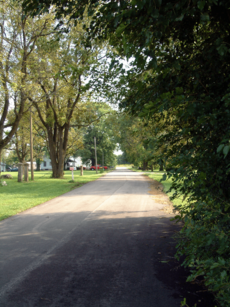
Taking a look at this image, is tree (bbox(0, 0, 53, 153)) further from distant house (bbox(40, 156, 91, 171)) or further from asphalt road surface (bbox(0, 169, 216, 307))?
distant house (bbox(40, 156, 91, 171))

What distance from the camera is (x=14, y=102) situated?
23938 millimetres

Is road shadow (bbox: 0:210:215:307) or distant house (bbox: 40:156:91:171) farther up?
distant house (bbox: 40:156:91:171)

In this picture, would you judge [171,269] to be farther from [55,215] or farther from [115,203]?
[115,203]

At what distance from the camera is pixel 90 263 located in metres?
4.98

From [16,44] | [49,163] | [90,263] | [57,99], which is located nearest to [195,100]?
[90,263]

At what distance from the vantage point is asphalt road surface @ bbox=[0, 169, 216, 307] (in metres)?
3.72

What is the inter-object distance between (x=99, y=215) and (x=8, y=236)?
3.44m

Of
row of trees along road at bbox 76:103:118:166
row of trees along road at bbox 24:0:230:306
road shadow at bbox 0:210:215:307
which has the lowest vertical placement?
road shadow at bbox 0:210:215:307

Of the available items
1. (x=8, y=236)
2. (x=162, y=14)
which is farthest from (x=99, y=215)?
(x=162, y=14)

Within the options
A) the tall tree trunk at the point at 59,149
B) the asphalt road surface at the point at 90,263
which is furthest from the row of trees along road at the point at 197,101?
the tall tree trunk at the point at 59,149

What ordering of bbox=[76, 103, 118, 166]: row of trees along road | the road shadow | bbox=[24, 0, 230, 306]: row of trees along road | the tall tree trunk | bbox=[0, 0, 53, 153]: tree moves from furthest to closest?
bbox=[76, 103, 118, 166]: row of trees along road, the tall tree trunk, bbox=[0, 0, 53, 153]: tree, the road shadow, bbox=[24, 0, 230, 306]: row of trees along road

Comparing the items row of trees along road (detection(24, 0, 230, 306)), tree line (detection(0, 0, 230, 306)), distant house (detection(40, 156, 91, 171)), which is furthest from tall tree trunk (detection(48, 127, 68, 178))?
distant house (detection(40, 156, 91, 171))

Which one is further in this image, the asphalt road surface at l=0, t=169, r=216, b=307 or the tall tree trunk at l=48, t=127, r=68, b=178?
the tall tree trunk at l=48, t=127, r=68, b=178

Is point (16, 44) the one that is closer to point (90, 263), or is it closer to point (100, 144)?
point (90, 263)
